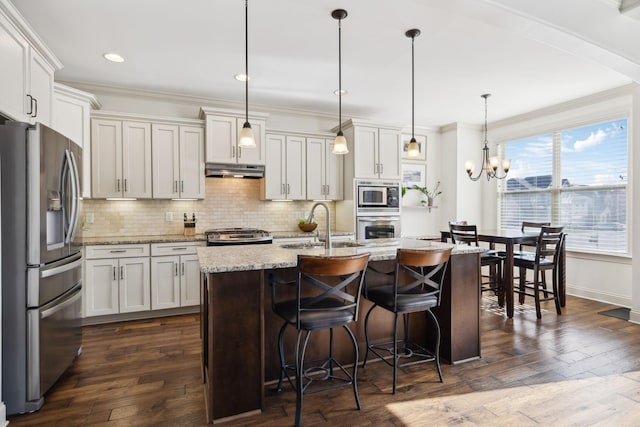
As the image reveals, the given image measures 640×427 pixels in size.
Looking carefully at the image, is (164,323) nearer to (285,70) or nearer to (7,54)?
(7,54)

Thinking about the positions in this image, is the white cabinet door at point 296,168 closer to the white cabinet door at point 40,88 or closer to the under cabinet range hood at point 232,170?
the under cabinet range hood at point 232,170

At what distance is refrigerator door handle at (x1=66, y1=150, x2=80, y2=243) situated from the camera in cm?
261

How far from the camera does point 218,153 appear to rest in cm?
439

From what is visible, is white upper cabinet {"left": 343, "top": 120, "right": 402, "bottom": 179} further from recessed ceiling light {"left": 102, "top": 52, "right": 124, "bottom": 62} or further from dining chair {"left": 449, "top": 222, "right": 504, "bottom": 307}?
recessed ceiling light {"left": 102, "top": 52, "right": 124, "bottom": 62}

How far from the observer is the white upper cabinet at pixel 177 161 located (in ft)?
13.8

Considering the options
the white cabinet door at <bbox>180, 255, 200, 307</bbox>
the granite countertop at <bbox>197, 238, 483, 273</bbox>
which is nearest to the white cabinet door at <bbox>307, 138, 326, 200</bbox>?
the white cabinet door at <bbox>180, 255, 200, 307</bbox>

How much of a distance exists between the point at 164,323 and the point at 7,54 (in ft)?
9.06

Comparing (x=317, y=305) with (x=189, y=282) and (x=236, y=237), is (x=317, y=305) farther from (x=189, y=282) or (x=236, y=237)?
(x=189, y=282)

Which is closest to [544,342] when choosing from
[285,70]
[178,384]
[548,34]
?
[548,34]

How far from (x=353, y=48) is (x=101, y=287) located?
11.8ft

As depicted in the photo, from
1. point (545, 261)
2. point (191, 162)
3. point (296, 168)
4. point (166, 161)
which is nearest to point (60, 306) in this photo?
point (166, 161)

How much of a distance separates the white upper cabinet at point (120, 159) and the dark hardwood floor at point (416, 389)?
5.47 ft

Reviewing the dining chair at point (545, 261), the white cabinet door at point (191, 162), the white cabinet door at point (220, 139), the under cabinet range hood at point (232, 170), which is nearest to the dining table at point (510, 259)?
the dining chair at point (545, 261)

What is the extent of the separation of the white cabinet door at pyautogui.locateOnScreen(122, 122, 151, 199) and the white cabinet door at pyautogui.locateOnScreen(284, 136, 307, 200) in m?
1.75
